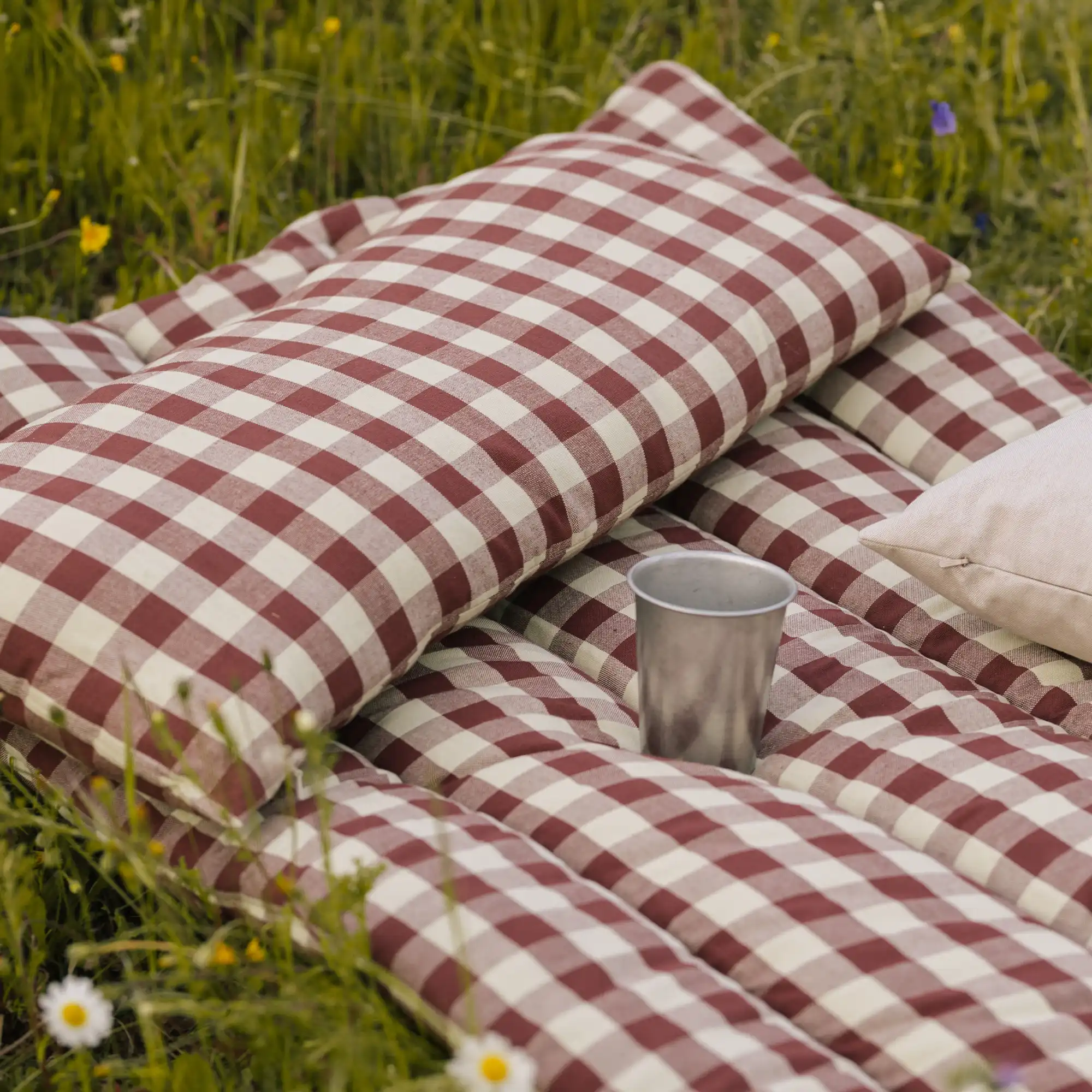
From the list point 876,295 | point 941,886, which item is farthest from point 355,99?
point 941,886

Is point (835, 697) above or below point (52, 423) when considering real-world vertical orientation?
below

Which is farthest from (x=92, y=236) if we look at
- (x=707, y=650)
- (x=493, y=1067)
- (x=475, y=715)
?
(x=493, y=1067)

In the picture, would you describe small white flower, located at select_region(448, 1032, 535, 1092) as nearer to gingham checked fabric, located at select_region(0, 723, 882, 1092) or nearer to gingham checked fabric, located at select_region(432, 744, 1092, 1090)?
gingham checked fabric, located at select_region(0, 723, 882, 1092)

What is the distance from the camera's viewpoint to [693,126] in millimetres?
2055

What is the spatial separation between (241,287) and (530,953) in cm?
116

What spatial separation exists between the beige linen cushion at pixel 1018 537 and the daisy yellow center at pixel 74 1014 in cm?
82

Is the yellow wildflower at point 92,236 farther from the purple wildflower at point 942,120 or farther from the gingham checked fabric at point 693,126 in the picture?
the purple wildflower at point 942,120

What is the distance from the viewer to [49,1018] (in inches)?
38.3

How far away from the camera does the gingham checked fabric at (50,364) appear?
5.46ft

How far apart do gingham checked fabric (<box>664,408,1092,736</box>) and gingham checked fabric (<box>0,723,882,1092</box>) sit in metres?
0.51

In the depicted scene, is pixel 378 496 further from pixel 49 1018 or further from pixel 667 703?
pixel 49 1018

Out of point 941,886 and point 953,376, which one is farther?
point 953,376

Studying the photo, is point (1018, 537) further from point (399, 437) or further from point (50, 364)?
point (50, 364)

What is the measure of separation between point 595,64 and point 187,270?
913 millimetres
